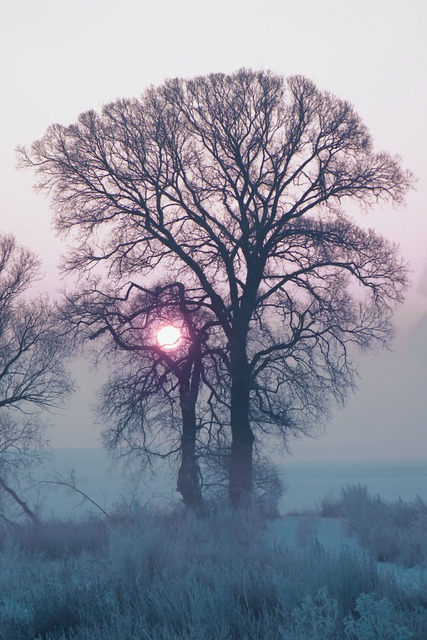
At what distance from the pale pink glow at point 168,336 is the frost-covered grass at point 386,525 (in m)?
5.26

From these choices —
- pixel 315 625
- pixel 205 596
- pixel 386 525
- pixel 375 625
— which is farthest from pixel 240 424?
pixel 315 625

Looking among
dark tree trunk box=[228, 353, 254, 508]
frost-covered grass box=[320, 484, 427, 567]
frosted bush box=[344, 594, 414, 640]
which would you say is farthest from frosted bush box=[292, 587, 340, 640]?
dark tree trunk box=[228, 353, 254, 508]

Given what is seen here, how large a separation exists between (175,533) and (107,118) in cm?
1126

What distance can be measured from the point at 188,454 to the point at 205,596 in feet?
40.5

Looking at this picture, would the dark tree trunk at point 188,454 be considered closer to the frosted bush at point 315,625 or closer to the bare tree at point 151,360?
the bare tree at point 151,360

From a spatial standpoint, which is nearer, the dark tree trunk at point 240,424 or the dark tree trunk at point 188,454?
the dark tree trunk at point 240,424

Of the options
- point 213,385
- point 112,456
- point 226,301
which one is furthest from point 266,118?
point 112,456

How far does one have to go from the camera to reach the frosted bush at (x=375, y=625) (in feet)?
20.5

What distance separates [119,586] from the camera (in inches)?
352

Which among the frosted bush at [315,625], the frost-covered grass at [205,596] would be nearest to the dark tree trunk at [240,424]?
the frost-covered grass at [205,596]

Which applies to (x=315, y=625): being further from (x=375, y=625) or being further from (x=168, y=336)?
(x=168, y=336)

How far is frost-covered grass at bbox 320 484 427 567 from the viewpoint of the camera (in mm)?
11578

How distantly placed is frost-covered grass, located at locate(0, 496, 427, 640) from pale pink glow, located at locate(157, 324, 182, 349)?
9058mm

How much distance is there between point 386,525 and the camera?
552 inches
